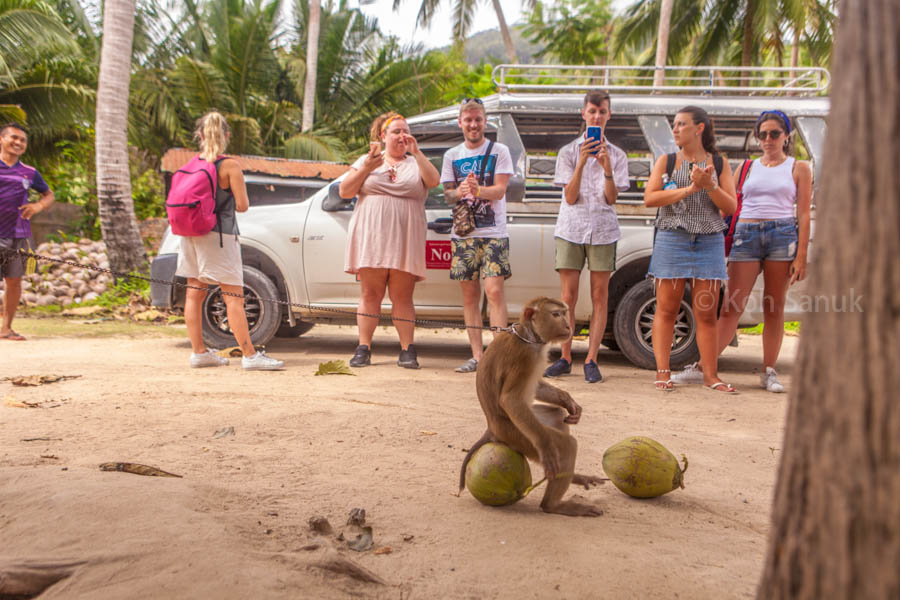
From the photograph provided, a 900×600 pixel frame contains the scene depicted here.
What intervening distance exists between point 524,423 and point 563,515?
41cm

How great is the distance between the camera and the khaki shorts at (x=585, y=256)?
5.93 meters

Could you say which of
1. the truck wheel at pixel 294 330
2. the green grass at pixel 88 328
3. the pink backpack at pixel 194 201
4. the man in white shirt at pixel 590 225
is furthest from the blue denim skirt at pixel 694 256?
the green grass at pixel 88 328

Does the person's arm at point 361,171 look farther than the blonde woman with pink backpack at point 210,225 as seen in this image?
Yes

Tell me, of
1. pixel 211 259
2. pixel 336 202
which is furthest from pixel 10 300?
pixel 336 202

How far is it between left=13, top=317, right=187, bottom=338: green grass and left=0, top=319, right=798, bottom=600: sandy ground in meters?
2.84

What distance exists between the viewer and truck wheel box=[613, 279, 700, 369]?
662cm

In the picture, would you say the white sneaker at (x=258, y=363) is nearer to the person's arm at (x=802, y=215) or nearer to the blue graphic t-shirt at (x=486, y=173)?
the blue graphic t-shirt at (x=486, y=173)

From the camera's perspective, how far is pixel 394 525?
2.65m

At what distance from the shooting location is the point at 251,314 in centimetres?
711

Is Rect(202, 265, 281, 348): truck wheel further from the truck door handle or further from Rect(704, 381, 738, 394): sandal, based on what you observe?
Rect(704, 381, 738, 394): sandal

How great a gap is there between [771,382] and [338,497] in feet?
13.8

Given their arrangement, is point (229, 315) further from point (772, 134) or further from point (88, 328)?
point (772, 134)

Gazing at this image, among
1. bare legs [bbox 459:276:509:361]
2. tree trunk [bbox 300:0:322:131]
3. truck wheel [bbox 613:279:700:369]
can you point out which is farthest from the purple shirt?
tree trunk [bbox 300:0:322:131]

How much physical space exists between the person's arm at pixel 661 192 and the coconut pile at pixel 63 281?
8892 mm
